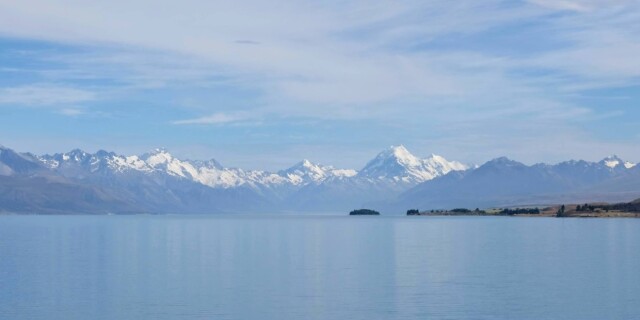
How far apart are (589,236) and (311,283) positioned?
100 m

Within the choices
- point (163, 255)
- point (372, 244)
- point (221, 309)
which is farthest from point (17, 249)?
point (221, 309)

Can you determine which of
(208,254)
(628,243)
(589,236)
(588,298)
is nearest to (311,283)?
(588,298)

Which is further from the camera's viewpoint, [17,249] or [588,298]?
[17,249]

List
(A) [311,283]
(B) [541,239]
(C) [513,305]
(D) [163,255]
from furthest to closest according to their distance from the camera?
(B) [541,239] < (D) [163,255] < (A) [311,283] < (C) [513,305]

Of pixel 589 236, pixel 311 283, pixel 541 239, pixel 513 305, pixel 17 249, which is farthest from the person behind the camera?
pixel 589 236

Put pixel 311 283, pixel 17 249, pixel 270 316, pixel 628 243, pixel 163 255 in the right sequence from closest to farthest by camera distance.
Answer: pixel 270 316 < pixel 311 283 < pixel 163 255 < pixel 17 249 < pixel 628 243

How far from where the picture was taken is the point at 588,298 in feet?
247

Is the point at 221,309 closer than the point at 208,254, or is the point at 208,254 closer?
the point at 221,309

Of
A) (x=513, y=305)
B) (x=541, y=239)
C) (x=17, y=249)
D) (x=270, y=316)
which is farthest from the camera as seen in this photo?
(x=541, y=239)

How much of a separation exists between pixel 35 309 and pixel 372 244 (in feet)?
276

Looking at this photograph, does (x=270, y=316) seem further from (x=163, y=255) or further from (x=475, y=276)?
(x=163, y=255)

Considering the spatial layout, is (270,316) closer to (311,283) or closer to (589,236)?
(311,283)

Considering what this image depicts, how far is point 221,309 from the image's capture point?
6981 centimetres

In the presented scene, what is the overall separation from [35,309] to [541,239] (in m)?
111
